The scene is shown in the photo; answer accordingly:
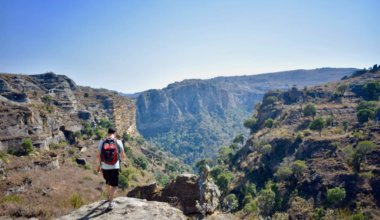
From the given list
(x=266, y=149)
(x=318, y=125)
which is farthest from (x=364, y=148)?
(x=266, y=149)

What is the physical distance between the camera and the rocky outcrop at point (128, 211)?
9766mm

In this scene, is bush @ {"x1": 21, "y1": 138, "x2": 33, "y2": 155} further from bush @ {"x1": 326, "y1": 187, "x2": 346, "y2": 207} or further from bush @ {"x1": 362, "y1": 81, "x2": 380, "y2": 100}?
bush @ {"x1": 362, "y1": 81, "x2": 380, "y2": 100}

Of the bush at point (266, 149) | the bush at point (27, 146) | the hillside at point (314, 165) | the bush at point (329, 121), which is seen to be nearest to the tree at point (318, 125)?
the hillside at point (314, 165)

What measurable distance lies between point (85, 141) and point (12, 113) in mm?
24746

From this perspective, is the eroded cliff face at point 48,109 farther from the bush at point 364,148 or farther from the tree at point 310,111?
the tree at point 310,111

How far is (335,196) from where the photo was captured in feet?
170

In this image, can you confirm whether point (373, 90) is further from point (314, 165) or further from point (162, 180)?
point (162, 180)

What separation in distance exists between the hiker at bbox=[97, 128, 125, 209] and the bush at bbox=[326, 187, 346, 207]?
49308 millimetres

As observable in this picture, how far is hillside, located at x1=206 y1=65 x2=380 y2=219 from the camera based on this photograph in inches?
2111

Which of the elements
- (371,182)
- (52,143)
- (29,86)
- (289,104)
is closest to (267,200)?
(371,182)

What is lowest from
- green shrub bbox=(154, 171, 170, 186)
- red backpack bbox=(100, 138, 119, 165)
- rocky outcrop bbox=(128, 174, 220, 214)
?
green shrub bbox=(154, 171, 170, 186)

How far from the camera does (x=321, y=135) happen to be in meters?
75.9

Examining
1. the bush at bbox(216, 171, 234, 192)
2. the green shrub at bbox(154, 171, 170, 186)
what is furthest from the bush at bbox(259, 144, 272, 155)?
the green shrub at bbox(154, 171, 170, 186)

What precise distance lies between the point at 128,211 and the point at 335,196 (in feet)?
162
